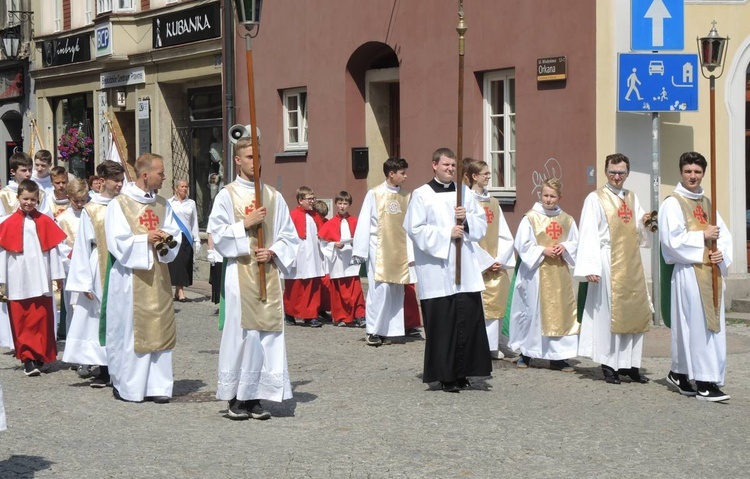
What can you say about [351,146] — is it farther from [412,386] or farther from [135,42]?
[412,386]

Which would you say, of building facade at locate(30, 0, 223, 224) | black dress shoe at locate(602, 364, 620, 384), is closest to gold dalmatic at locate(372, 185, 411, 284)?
black dress shoe at locate(602, 364, 620, 384)

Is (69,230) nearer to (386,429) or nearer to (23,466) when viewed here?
(386,429)

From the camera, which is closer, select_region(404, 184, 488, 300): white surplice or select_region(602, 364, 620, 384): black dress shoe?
select_region(404, 184, 488, 300): white surplice

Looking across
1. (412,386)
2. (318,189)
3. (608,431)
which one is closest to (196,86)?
(318,189)

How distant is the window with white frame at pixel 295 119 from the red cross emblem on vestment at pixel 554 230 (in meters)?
11.1

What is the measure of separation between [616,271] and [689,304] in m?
0.91

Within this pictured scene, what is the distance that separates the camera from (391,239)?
46.8 feet

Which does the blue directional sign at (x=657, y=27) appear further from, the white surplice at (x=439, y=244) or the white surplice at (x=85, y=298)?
the white surplice at (x=85, y=298)

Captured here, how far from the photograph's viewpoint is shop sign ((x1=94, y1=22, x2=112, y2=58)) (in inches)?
1066

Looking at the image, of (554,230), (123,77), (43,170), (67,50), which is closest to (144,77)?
(123,77)

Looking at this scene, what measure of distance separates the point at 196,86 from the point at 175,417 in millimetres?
17114

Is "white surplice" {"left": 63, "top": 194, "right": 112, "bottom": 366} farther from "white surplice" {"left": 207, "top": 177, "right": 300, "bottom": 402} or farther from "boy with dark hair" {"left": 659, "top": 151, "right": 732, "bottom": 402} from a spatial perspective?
"boy with dark hair" {"left": 659, "top": 151, "right": 732, "bottom": 402}

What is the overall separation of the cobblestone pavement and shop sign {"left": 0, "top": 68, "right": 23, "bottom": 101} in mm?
22031

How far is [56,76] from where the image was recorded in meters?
30.8
